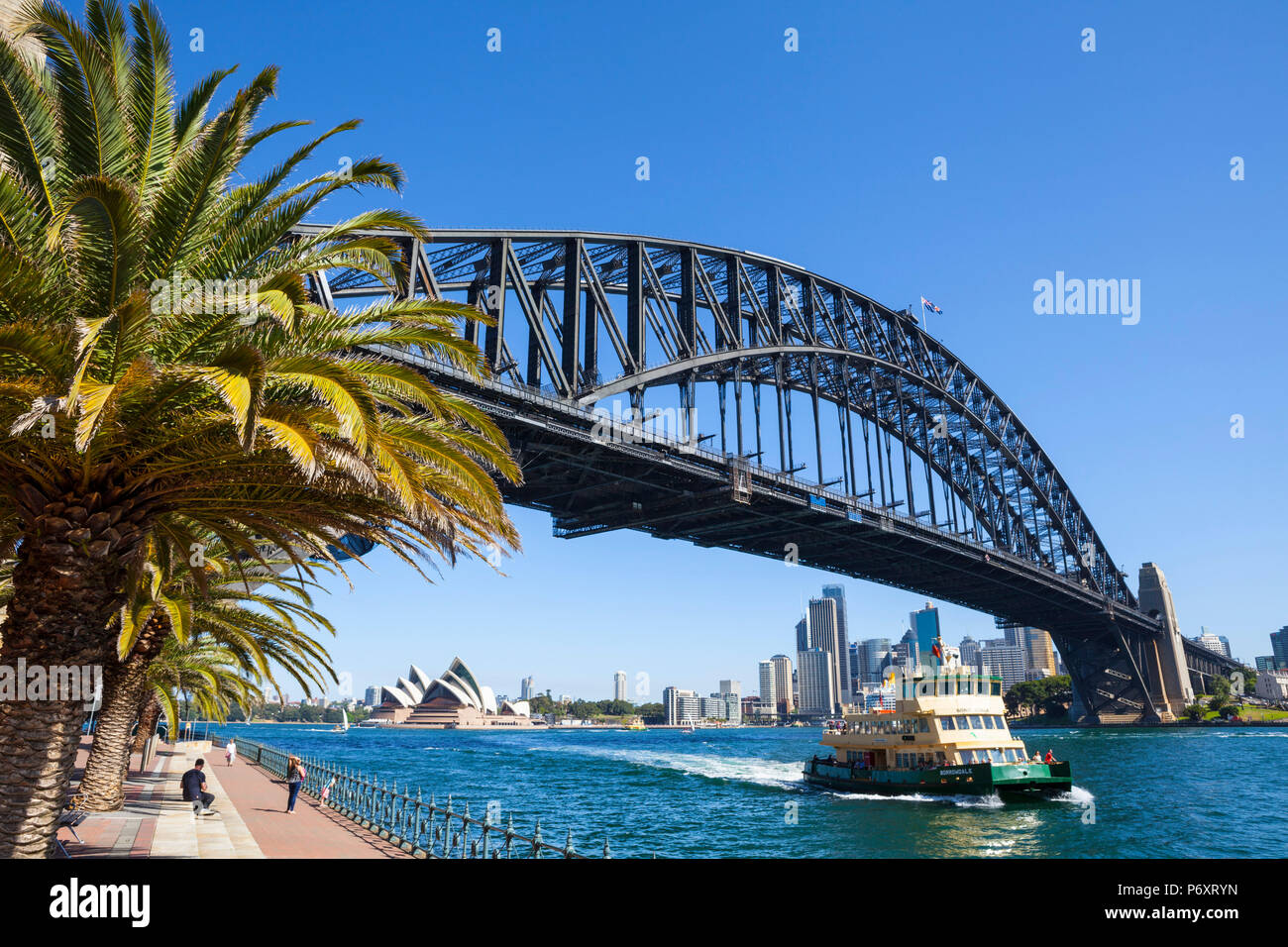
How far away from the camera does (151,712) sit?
38.3 meters

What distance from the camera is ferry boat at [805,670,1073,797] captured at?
39656 millimetres

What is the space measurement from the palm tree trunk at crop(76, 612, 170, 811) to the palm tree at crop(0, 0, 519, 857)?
1102cm

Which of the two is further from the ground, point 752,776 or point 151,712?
point 151,712

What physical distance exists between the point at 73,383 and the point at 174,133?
4335 mm

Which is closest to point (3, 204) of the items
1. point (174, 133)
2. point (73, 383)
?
point (174, 133)

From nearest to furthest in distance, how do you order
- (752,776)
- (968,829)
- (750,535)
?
(968,829) < (752,776) < (750,535)

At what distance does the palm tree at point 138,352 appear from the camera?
25.1 ft

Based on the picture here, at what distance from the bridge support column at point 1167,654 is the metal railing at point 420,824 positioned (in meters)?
112

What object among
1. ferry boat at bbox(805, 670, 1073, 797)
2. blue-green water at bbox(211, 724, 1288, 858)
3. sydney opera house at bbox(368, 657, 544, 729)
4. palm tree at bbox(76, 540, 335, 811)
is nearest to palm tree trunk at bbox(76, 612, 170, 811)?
palm tree at bbox(76, 540, 335, 811)

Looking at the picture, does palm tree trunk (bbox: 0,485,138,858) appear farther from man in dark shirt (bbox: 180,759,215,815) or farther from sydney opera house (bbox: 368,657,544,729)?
sydney opera house (bbox: 368,657,544,729)

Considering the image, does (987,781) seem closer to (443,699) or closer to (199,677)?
(199,677)
